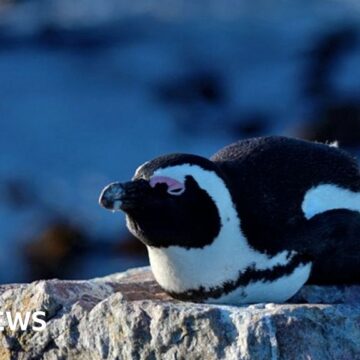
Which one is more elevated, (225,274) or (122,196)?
(122,196)

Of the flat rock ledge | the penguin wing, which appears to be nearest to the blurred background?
the penguin wing

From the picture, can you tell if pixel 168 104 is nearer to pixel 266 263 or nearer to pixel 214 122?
pixel 214 122

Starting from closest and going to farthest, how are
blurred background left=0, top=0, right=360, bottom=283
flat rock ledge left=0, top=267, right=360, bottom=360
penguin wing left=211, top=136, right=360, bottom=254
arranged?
flat rock ledge left=0, top=267, right=360, bottom=360, penguin wing left=211, top=136, right=360, bottom=254, blurred background left=0, top=0, right=360, bottom=283

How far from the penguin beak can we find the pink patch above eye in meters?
0.02

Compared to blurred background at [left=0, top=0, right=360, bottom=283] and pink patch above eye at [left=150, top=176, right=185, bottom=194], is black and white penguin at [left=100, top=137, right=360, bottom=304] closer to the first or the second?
pink patch above eye at [left=150, top=176, right=185, bottom=194]

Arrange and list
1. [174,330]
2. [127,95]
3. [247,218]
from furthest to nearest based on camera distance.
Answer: [127,95]
[247,218]
[174,330]

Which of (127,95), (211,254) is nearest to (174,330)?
(211,254)

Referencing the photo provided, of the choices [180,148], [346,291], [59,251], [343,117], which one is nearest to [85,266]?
[59,251]

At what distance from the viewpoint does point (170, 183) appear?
7.96 feet

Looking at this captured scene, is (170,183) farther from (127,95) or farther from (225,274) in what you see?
(127,95)

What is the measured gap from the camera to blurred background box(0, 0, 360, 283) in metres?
4.93

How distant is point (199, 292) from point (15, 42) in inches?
Result: 140

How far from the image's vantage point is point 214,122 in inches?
213

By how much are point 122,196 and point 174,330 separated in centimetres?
19
